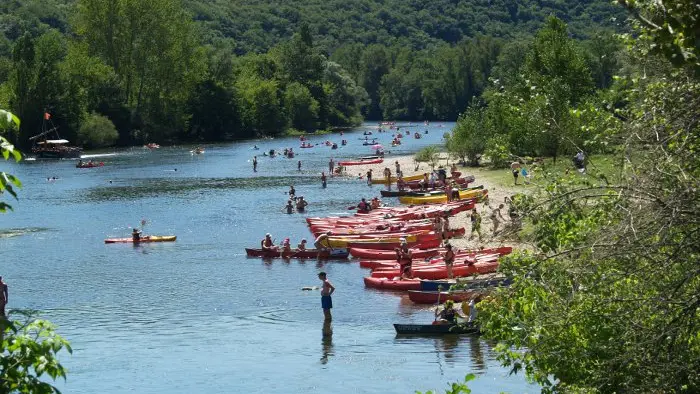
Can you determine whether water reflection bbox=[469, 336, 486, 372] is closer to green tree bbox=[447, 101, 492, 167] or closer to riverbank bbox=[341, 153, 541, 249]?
riverbank bbox=[341, 153, 541, 249]

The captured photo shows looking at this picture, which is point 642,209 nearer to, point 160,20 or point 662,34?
point 662,34

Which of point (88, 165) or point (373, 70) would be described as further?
point (373, 70)

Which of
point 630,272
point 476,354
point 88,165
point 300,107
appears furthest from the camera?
point 300,107

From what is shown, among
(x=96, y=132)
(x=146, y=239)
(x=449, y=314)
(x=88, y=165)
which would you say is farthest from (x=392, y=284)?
(x=96, y=132)

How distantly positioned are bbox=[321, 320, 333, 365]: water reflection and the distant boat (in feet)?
220

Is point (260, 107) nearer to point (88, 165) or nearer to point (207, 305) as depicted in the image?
point (88, 165)

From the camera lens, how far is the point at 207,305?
31812 mm

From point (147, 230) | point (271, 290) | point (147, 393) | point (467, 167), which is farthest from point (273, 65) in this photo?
point (147, 393)

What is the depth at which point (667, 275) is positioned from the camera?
12.4 meters

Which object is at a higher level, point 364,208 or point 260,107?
point 260,107

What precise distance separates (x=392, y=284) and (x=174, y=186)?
126ft

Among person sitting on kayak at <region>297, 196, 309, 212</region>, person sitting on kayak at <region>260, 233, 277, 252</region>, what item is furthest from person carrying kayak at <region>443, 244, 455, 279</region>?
person sitting on kayak at <region>297, 196, 309, 212</region>

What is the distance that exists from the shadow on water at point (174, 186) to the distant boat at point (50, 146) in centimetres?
2209

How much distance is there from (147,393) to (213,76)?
332ft
